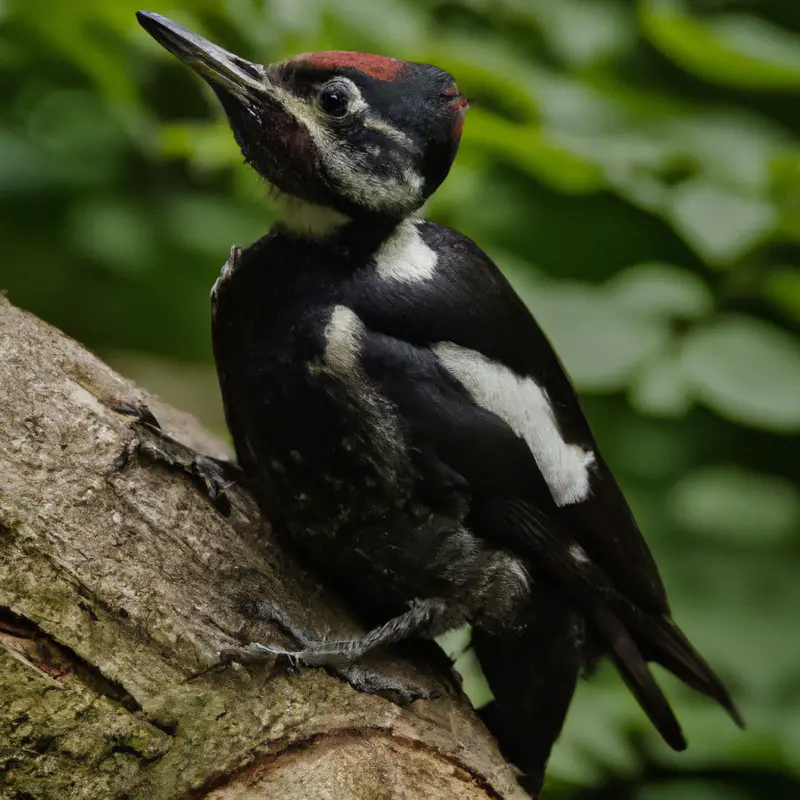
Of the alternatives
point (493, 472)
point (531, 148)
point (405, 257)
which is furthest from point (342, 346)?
point (531, 148)

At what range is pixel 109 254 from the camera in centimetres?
328

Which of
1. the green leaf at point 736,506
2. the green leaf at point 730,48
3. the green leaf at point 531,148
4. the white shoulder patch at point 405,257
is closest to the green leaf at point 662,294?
the green leaf at point 531,148

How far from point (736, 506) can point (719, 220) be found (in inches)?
31.1

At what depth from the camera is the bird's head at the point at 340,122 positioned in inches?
71.0

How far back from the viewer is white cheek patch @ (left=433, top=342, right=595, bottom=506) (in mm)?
1790

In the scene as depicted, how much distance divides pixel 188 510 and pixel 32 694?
379 mm

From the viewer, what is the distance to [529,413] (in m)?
1.91

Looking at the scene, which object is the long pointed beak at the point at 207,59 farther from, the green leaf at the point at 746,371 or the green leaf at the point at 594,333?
the green leaf at the point at 746,371

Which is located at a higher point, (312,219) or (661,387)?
(312,219)

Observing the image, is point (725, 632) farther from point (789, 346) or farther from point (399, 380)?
point (399, 380)

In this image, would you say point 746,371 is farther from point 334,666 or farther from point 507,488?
point 334,666

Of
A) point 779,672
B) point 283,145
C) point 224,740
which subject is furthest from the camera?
point 779,672

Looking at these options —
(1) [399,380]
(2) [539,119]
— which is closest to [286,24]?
(2) [539,119]

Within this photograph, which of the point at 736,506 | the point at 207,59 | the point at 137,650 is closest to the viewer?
the point at 137,650
